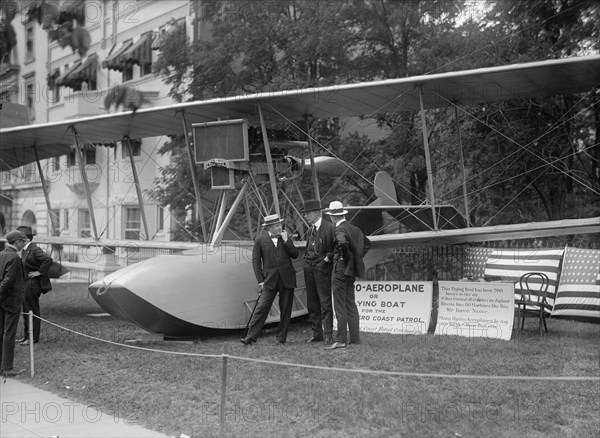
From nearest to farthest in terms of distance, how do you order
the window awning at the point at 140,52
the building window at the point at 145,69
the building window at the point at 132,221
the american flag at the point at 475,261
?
the american flag at the point at 475,261
the window awning at the point at 140,52
the building window at the point at 145,69
the building window at the point at 132,221

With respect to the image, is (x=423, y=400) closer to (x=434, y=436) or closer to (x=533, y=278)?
(x=434, y=436)

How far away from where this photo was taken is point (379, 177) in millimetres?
12164

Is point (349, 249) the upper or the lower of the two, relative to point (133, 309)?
upper

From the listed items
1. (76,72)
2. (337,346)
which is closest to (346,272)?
(337,346)

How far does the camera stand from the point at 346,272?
8.96m

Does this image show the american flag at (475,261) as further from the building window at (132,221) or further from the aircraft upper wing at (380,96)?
the building window at (132,221)

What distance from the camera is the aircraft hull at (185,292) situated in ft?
30.5

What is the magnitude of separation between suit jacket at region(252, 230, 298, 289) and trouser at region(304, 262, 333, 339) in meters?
0.26

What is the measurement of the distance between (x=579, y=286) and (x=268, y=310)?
5.77 metres

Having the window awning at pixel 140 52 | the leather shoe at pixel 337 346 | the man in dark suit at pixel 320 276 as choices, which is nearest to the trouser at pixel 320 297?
the man in dark suit at pixel 320 276

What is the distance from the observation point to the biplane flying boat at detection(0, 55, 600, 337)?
31.0 ft

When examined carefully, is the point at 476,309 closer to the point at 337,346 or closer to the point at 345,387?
the point at 337,346

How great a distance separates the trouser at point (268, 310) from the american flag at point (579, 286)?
529 centimetres

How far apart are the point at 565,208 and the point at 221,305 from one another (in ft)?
30.4
